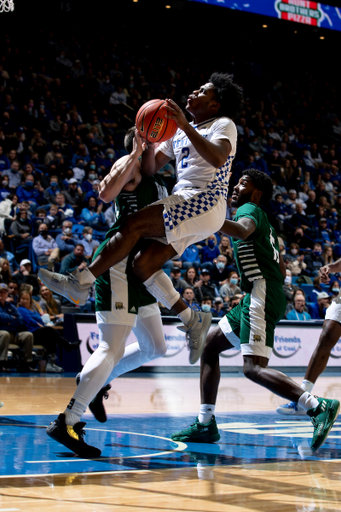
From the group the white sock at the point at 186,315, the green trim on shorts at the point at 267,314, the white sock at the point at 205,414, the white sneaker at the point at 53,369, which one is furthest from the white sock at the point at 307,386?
the white sneaker at the point at 53,369

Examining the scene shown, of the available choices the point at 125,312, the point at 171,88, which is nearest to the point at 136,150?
the point at 125,312

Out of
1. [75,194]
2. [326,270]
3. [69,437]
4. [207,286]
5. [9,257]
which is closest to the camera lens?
[69,437]

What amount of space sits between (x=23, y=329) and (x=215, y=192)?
23.2ft

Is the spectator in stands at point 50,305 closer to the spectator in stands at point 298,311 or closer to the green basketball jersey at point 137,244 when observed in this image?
the spectator in stands at point 298,311

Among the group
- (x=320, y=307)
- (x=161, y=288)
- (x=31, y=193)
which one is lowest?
(x=320, y=307)

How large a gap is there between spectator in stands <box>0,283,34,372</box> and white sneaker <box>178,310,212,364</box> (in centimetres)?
625

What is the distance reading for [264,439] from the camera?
15.1 ft

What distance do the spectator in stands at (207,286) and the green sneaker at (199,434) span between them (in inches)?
306

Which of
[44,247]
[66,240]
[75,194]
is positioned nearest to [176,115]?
[44,247]

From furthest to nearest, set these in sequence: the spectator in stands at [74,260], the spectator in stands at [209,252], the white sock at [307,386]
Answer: the spectator in stands at [209,252] < the spectator in stands at [74,260] < the white sock at [307,386]

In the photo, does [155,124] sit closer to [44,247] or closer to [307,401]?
[307,401]

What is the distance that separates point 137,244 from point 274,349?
7.53 meters

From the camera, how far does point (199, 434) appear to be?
176 inches

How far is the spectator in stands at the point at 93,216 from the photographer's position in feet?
44.2
